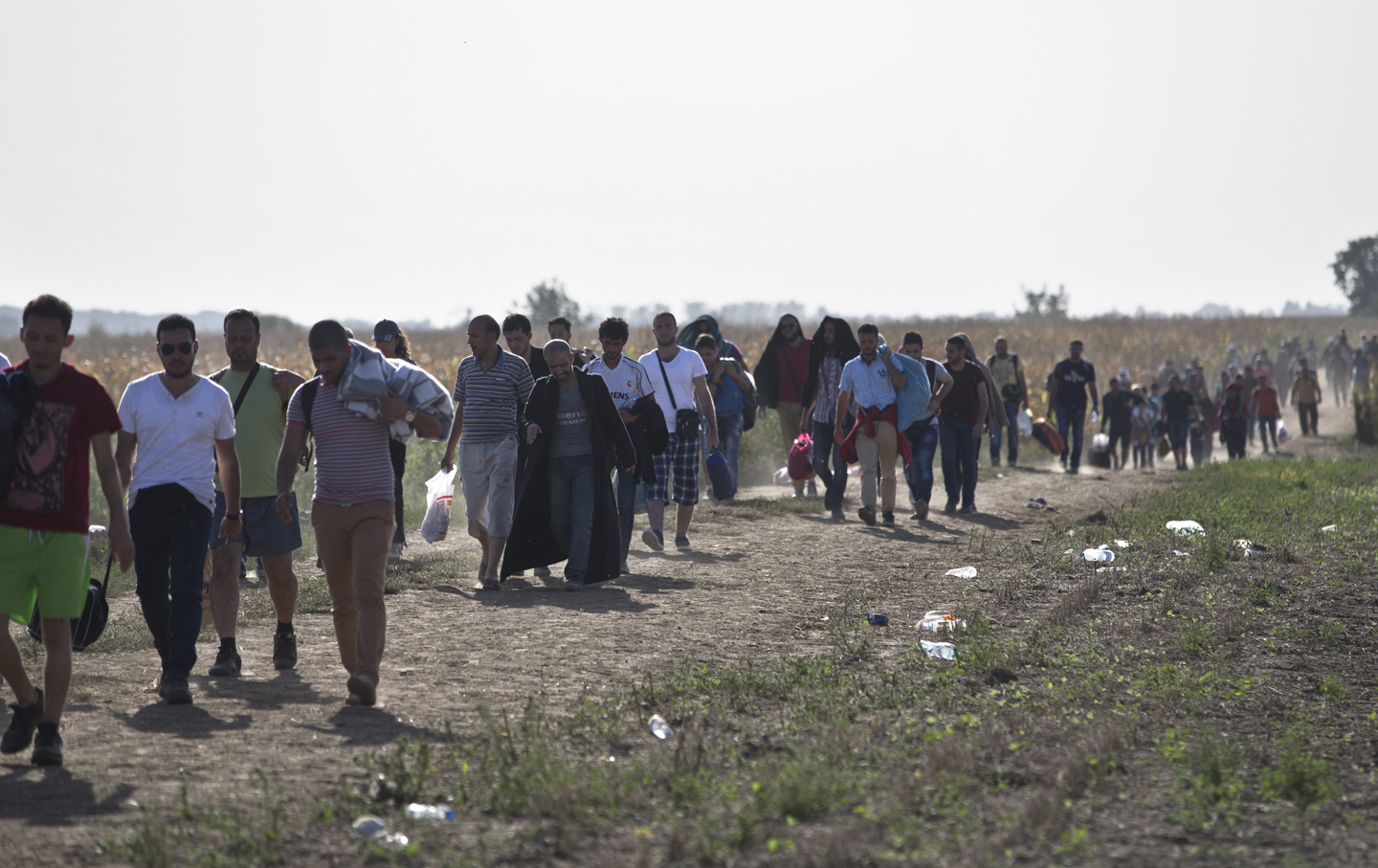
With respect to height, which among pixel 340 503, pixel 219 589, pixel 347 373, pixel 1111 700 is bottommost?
pixel 1111 700

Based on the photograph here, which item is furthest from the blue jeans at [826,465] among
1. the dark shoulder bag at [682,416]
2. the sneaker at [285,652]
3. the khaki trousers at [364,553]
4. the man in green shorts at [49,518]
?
the man in green shorts at [49,518]

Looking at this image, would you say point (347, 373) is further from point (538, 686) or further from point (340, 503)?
point (538, 686)

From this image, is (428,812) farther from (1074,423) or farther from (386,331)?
(1074,423)

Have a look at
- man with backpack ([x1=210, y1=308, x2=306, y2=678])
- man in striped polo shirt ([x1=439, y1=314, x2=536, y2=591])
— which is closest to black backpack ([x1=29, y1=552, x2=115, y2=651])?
man with backpack ([x1=210, y1=308, x2=306, y2=678])

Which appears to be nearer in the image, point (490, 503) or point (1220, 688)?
point (1220, 688)

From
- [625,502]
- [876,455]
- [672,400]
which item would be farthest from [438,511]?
[876,455]

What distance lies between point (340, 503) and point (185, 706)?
1.16m

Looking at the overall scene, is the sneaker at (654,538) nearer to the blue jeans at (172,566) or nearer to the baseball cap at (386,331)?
the baseball cap at (386,331)

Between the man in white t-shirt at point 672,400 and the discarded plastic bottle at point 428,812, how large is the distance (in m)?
6.14

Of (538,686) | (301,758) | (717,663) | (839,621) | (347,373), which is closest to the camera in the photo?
(301,758)

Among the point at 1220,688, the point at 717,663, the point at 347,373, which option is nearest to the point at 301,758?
the point at 347,373

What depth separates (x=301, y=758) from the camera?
483 centimetres

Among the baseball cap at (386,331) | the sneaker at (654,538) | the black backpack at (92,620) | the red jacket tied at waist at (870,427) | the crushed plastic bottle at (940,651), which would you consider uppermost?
the baseball cap at (386,331)

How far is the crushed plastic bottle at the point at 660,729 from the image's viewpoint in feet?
17.1
